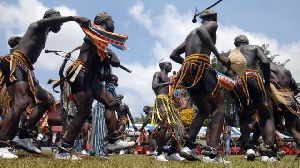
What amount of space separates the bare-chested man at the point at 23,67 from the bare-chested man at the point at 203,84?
5.22 ft

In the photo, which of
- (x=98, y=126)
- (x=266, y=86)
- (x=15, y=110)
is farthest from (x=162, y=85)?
(x=15, y=110)

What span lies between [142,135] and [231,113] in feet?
95.8

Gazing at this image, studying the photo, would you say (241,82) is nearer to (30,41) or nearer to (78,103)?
(78,103)

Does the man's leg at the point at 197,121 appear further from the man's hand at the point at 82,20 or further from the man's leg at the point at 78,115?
the man's hand at the point at 82,20

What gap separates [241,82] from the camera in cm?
668

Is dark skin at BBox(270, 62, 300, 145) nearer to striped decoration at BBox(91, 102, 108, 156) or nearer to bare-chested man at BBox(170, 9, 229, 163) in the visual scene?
bare-chested man at BBox(170, 9, 229, 163)

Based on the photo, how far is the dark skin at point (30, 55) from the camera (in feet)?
16.5

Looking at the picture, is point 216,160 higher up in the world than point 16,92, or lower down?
lower down

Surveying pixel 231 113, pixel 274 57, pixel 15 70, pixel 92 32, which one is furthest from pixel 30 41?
pixel 274 57

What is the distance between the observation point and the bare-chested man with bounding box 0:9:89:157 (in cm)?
504

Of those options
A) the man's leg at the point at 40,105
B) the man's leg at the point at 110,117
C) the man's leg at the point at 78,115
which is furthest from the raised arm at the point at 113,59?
the man's leg at the point at 40,105

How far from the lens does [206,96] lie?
5.37m

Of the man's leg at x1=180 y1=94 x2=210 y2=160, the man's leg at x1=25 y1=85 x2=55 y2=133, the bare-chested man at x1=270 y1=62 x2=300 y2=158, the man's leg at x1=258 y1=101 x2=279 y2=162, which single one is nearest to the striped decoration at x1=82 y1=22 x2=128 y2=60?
the man's leg at x1=25 y1=85 x2=55 y2=133

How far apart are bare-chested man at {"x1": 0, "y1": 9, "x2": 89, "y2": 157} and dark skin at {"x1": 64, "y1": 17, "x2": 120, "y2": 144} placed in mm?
603
